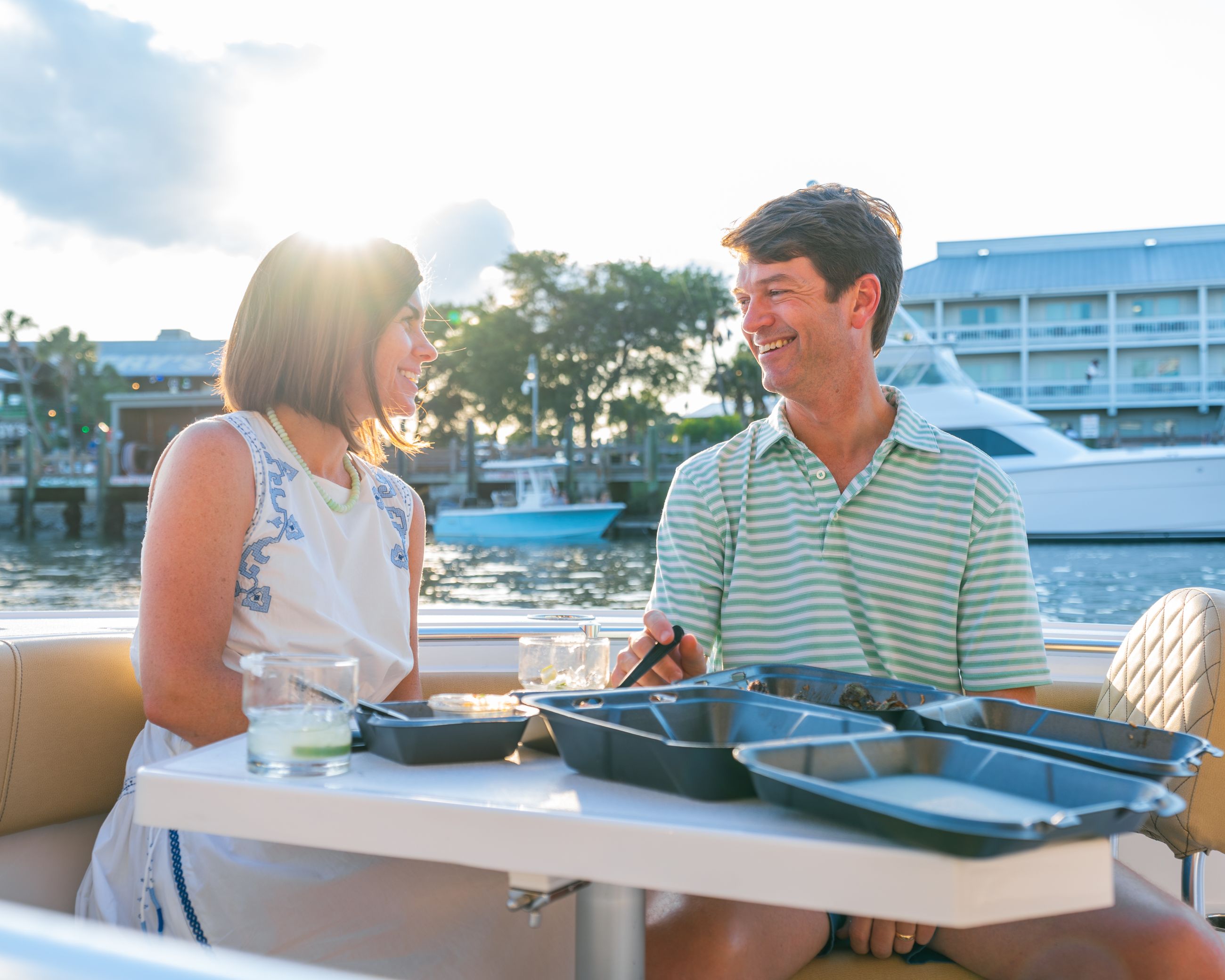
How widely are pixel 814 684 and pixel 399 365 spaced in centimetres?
90

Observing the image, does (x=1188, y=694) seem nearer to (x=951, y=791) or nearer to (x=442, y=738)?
(x=951, y=791)

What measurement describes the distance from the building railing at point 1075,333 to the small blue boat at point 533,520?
81.3 ft

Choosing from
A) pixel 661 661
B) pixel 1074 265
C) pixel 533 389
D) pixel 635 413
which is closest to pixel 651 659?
pixel 661 661

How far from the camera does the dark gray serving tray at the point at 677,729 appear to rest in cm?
82

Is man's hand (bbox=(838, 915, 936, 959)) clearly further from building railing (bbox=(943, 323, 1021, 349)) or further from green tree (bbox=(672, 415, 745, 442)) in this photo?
building railing (bbox=(943, 323, 1021, 349))

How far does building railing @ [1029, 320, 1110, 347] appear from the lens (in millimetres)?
38031

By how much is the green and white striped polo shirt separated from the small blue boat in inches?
701

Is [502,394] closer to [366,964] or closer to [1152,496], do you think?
[1152,496]

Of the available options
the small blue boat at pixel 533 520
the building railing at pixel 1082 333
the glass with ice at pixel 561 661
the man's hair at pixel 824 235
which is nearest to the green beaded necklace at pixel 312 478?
the glass with ice at pixel 561 661

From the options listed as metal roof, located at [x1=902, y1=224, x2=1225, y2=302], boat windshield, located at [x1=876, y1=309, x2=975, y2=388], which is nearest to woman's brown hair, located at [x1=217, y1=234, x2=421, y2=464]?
boat windshield, located at [x1=876, y1=309, x2=975, y2=388]

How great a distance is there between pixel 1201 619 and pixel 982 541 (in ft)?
1.16

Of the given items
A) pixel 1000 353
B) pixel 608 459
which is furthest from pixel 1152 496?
pixel 1000 353

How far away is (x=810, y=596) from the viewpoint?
5.46ft

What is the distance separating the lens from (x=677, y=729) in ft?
3.18
